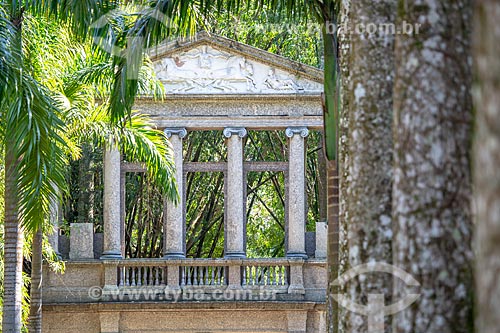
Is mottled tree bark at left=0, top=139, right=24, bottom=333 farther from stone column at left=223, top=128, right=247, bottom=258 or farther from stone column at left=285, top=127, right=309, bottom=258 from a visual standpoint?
stone column at left=285, top=127, right=309, bottom=258

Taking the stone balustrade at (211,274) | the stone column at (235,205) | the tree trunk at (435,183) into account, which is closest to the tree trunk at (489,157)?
the tree trunk at (435,183)

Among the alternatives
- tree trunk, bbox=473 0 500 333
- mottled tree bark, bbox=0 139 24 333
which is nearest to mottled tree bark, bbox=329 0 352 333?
tree trunk, bbox=473 0 500 333

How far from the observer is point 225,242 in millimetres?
Answer: 26812

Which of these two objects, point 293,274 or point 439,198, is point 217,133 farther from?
point 439,198

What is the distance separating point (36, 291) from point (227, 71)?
974cm

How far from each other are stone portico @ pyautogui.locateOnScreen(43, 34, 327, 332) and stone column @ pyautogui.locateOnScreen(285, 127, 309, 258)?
2 cm

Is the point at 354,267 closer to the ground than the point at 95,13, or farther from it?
closer to the ground

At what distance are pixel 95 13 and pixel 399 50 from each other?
9.43 m

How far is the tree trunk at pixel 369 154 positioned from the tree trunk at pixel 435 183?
1188 millimetres

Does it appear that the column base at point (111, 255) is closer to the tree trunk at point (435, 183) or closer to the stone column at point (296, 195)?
the stone column at point (296, 195)

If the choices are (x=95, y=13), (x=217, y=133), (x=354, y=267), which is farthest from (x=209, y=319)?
(x=354, y=267)

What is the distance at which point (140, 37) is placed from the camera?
14414 millimetres

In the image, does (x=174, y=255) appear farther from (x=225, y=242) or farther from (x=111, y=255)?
(x=111, y=255)

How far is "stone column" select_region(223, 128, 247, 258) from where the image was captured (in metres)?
26.4
